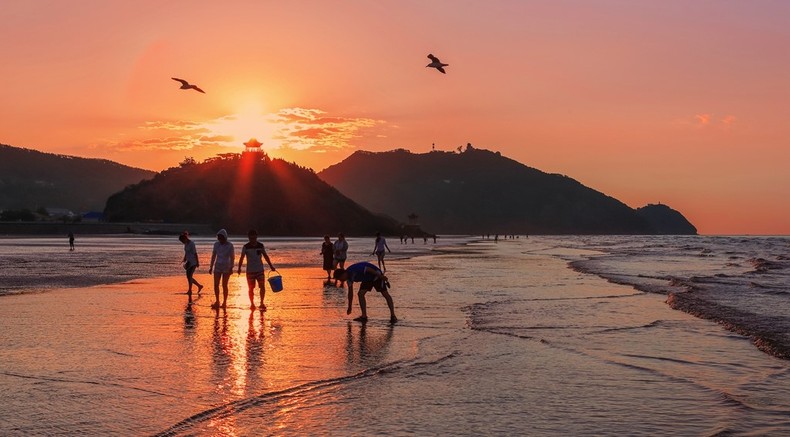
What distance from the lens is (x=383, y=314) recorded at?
16.3 metres

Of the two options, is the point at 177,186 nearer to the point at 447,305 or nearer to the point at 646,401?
the point at 447,305

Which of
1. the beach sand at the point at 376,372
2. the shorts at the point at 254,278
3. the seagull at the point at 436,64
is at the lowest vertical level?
the beach sand at the point at 376,372

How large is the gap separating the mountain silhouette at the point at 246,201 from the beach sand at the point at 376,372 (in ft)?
451

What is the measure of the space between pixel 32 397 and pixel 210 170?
180286 millimetres

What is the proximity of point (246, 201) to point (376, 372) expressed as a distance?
167 metres

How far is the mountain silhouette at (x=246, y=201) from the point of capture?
154 m

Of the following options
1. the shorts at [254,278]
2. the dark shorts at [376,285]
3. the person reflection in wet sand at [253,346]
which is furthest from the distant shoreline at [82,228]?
the dark shorts at [376,285]

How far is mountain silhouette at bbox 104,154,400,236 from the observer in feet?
505

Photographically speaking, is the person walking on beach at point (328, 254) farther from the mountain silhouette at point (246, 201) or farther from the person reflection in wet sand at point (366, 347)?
the mountain silhouette at point (246, 201)

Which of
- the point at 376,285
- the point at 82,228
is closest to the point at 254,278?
the point at 376,285

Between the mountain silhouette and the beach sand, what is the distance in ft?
451

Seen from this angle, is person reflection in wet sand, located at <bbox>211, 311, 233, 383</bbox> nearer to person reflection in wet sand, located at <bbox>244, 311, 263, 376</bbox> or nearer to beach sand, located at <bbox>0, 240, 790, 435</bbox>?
beach sand, located at <bbox>0, 240, 790, 435</bbox>

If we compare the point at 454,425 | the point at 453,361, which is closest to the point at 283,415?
the point at 454,425

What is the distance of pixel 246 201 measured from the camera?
17275 centimetres
